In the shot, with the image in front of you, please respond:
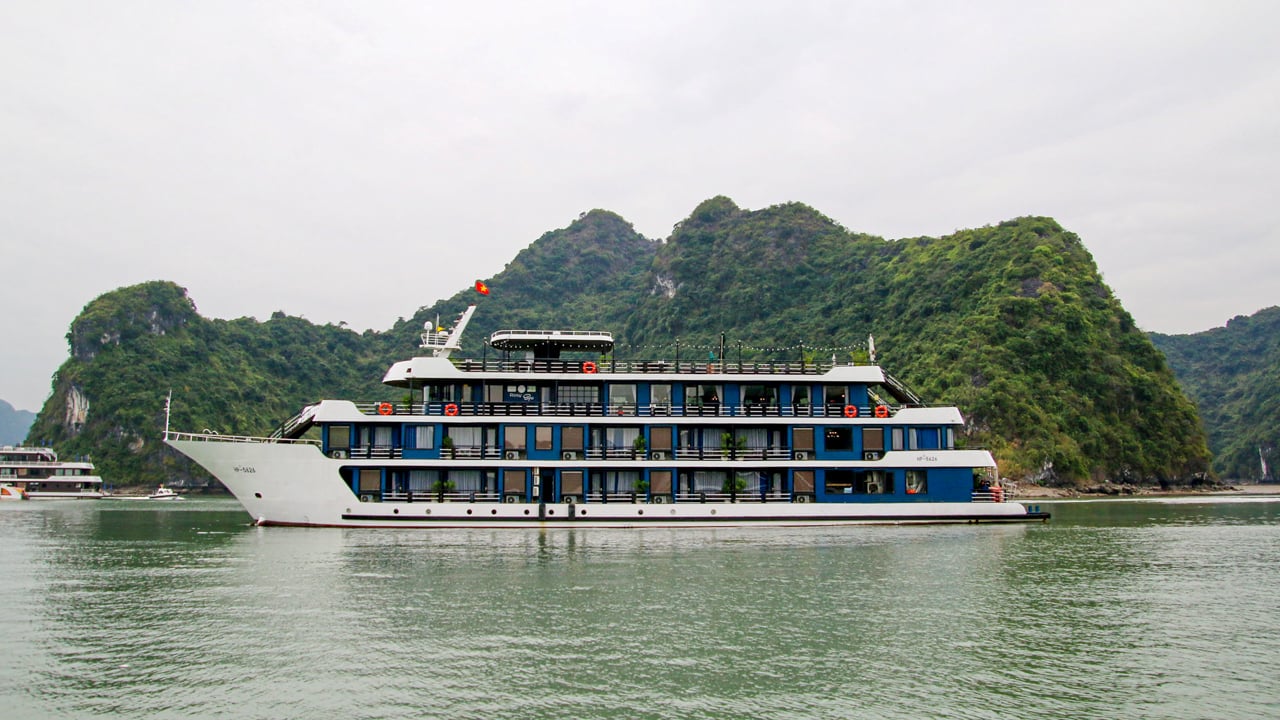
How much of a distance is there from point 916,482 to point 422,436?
18816 mm

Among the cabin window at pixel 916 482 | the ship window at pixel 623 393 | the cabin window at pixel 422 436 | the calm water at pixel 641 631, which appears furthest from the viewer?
the ship window at pixel 623 393

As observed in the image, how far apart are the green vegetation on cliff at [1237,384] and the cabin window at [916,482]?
92881 mm

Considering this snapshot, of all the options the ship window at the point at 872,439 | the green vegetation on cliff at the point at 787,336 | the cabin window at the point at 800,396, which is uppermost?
the green vegetation on cliff at the point at 787,336

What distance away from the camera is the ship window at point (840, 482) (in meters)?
33.5

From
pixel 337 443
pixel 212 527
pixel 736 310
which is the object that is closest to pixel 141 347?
pixel 736 310

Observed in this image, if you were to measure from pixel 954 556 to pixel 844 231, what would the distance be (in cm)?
11325

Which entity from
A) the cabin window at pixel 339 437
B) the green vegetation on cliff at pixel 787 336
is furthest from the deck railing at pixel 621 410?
the green vegetation on cliff at pixel 787 336


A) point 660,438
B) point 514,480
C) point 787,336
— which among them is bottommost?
point 514,480

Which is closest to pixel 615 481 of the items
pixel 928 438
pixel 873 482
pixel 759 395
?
pixel 759 395

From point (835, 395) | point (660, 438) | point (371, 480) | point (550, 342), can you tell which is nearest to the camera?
point (371, 480)

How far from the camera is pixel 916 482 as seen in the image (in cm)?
3366

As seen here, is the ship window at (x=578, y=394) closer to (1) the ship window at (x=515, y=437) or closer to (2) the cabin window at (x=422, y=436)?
(1) the ship window at (x=515, y=437)

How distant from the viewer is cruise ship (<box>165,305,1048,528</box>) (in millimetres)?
31516

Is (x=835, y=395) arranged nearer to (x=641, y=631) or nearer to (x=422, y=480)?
(x=422, y=480)
